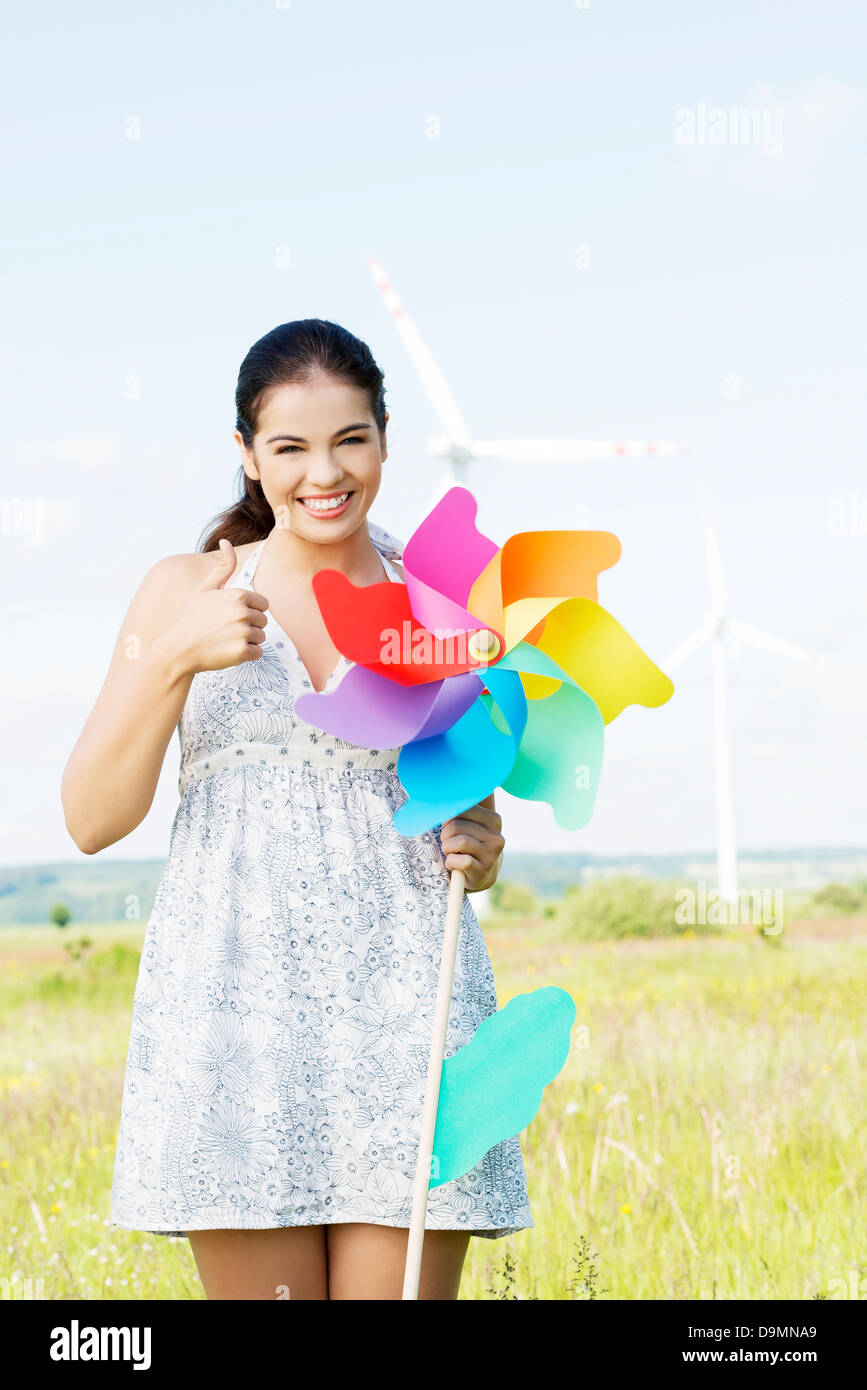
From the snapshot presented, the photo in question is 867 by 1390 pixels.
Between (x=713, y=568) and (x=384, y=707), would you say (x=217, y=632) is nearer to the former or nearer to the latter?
(x=384, y=707)

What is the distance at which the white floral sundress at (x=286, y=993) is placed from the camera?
2037mm

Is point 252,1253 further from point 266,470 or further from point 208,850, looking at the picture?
point 266,470

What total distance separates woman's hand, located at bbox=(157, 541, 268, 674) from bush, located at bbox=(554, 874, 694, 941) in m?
10.9

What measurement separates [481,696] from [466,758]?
0.10 m

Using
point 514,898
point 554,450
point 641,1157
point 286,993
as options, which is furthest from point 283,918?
point 514,898

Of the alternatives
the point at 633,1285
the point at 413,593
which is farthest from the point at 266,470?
the point at 633,1285

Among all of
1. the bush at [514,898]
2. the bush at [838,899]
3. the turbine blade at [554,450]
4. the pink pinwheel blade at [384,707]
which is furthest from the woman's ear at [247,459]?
the bush at [514,898]

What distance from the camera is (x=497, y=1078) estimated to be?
2062 millimetres

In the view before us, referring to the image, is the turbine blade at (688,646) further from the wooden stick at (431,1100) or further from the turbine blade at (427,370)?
the wooden stick at (431,1100)

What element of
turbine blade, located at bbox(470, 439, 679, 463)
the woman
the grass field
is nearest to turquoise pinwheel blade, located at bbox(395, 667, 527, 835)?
the woman

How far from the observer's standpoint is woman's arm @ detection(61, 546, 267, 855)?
2.03m

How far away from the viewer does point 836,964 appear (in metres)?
8.70

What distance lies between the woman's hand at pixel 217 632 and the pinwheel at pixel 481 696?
0.11 metres
